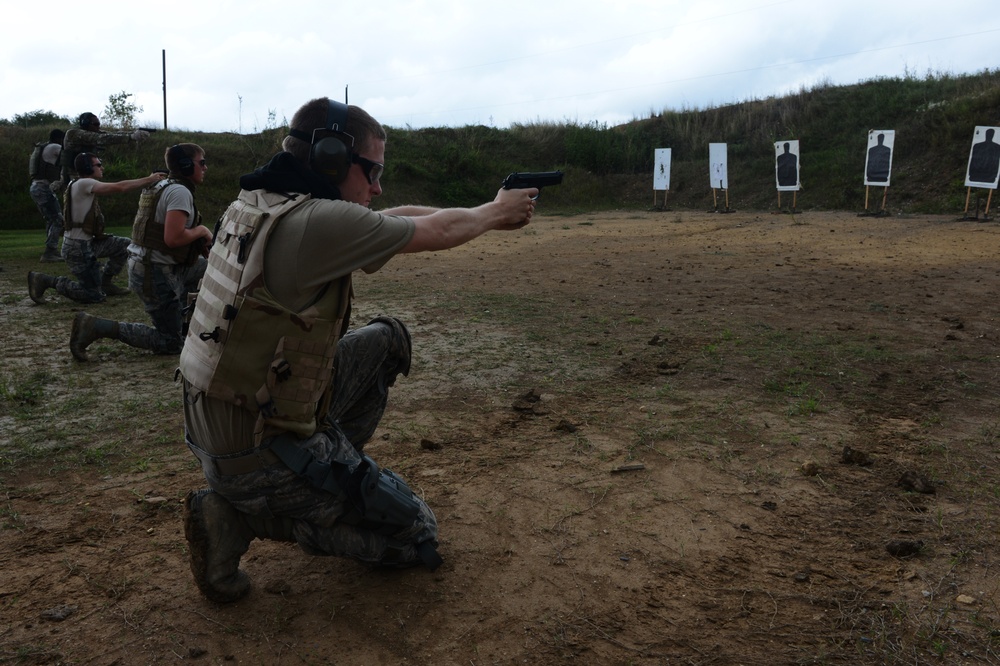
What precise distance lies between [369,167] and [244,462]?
1.13 metres

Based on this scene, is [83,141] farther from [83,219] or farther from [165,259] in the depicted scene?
[165,259]

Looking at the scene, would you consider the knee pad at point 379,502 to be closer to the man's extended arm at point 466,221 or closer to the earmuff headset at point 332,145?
the man's extended arm at point 466,221

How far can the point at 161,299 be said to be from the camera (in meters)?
6.54

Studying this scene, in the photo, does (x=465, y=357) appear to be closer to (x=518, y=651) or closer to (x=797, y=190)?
(x=518, y=651)

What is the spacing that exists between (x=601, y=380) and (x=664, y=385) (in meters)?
0.43

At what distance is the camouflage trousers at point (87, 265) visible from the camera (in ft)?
29.4

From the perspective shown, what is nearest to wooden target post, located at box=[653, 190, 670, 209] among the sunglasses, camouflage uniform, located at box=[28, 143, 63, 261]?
camouflage uniform, located at box=[28, 143, 63, 261]

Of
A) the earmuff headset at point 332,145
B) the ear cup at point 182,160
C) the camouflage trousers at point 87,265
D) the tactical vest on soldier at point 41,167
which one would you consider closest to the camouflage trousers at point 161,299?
the ear cup at point 182,160

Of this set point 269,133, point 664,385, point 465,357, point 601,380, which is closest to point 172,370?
point 465,357

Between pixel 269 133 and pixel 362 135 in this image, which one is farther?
pixel 269 133

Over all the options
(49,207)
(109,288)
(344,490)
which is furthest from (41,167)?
(344,490)

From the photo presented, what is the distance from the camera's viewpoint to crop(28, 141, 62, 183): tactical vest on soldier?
12320 mm

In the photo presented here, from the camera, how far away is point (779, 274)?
31.5 ft

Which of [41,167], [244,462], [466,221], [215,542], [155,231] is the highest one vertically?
[41,167]
